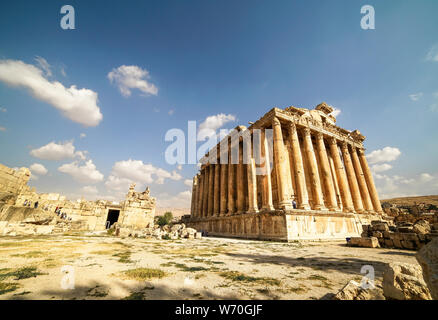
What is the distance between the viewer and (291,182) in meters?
18.8

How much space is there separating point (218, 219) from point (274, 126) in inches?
548

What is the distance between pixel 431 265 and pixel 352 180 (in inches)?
956

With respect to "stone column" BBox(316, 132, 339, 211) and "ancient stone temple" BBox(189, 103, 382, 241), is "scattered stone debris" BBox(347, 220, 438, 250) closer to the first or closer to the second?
"ancient stone temple" BBox(189, 103, 382, 241)

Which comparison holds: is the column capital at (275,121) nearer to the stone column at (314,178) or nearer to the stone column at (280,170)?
the stone column at (280,170)

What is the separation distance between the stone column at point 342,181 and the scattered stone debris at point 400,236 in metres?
8.40

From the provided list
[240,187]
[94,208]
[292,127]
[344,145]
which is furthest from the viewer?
[344,145]

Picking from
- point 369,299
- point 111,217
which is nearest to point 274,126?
point 369,299

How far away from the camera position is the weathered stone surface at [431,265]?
1.86m

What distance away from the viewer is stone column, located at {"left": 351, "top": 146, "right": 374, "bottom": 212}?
21.7m

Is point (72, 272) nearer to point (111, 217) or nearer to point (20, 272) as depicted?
point (20, 272)

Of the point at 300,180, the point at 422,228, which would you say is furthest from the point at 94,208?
the point at 422,228

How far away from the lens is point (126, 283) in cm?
321

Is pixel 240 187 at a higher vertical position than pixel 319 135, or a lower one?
lower

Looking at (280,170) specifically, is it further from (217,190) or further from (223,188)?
(217,190)
